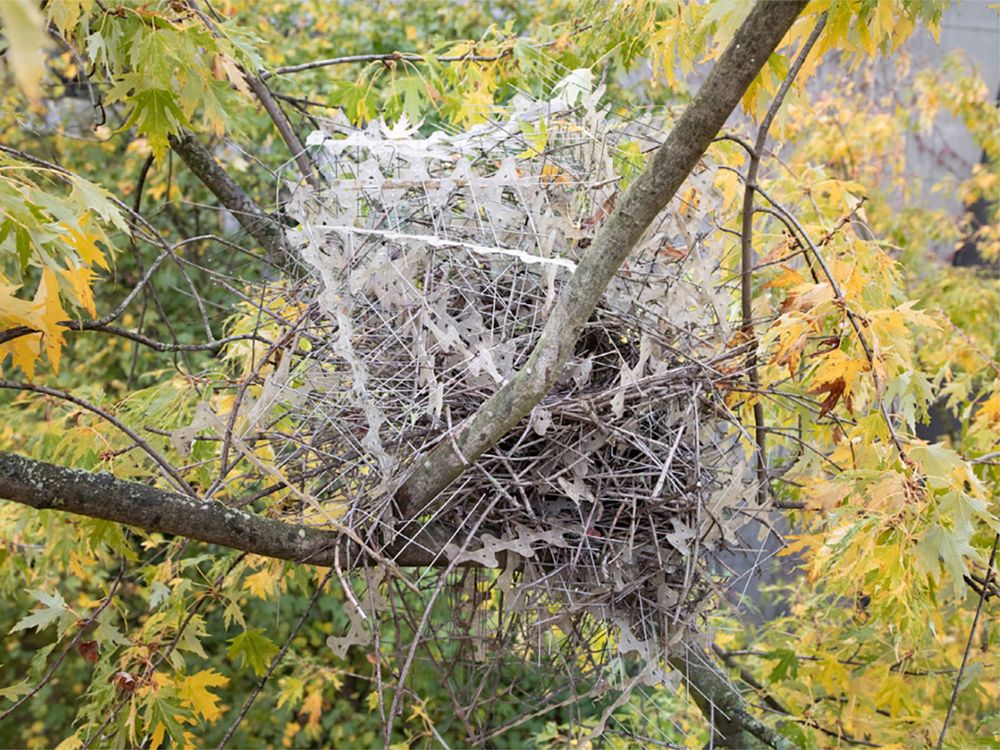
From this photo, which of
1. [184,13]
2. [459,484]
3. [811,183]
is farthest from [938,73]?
[459,484]

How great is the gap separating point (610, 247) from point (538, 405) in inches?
10.9

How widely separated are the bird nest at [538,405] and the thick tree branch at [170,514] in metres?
0.04

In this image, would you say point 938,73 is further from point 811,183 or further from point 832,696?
point 832,696

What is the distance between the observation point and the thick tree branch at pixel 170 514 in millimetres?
1296

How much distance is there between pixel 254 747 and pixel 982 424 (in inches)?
152

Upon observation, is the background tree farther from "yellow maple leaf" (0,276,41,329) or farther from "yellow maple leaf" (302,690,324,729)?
"yellow maple leaf" (302,690,324,729)

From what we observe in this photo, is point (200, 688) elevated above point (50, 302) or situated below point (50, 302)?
below

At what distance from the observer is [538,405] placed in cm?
145

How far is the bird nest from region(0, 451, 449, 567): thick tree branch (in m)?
0.04

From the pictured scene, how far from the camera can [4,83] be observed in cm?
495

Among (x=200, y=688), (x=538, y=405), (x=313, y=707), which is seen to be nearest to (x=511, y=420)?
(x=538, y=405)

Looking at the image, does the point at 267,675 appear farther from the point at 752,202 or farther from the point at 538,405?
the point at 752,202

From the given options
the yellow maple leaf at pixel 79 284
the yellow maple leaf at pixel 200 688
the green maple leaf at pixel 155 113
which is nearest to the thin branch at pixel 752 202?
the yellow maple leaf at pixel 79 284

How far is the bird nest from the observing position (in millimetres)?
1481
